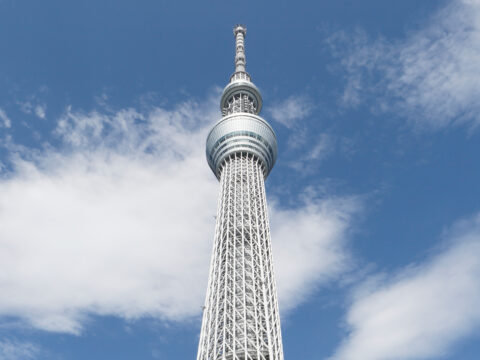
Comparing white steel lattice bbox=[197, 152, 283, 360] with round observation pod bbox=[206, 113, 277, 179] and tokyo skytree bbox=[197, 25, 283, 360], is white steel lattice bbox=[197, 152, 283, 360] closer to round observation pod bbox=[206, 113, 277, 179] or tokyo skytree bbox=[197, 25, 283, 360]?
tokyo skytree bbox=[197, 25, 283, 360]

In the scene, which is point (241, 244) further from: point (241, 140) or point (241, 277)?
point (241, 140)

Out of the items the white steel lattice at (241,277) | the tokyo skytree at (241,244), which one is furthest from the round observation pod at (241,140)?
the white steel lattice at (241,277)

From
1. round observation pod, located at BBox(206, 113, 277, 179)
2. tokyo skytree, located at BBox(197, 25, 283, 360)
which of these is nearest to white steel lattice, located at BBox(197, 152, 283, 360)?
tokyo skytree, located at BBox(197, 25, 283, 360)

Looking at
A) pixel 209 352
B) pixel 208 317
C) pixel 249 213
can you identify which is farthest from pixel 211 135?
pixel 209 352

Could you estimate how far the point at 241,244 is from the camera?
73.8 metres

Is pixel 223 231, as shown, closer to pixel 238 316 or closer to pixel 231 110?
pixel 238 316

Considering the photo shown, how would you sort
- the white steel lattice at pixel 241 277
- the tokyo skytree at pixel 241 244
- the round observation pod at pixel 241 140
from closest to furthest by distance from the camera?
the white steel lattice at pixel 241 277 < the tokyo skytree at pixel 241 244 < the round observation pod at pixel 241 140

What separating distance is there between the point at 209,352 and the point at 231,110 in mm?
56051

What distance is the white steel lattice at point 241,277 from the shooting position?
197 ft

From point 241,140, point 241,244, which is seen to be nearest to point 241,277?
point 241,244

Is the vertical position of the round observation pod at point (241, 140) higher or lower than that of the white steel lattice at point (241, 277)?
higher

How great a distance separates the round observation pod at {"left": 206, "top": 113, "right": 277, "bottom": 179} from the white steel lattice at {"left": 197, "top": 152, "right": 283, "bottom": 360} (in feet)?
5.00

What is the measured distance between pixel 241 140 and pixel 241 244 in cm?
2208

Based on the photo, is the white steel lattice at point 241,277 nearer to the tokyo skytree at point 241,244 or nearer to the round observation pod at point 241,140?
the tokyo skytree at point 241,244
